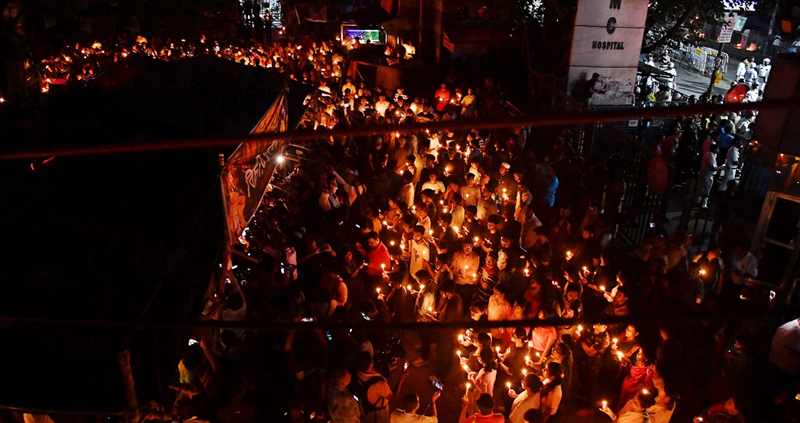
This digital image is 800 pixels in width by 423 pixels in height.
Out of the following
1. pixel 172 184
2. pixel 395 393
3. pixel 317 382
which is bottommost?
pixel 395 393

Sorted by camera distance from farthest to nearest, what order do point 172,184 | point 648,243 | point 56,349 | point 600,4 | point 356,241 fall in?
1. point 600,4
2. point 356,241
3. point 648,243
4. point 172,184
5. point 56,349

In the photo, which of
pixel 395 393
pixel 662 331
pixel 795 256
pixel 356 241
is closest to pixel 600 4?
pixel 795 256

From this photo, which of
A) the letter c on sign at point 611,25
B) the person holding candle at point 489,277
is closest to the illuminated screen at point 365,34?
the letter c on sign at point 611,25

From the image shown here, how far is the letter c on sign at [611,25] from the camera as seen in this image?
13.0 metres

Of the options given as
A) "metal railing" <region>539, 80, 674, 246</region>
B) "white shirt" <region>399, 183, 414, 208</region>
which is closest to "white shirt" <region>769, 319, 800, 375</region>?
"metal railing" <region>539, 80, 674, 246</region>

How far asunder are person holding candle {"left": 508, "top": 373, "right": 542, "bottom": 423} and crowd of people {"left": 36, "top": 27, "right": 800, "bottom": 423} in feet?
0.05

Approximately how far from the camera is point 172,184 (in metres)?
5.35

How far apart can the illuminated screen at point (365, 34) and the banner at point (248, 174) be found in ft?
54.1

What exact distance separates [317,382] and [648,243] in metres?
4.43

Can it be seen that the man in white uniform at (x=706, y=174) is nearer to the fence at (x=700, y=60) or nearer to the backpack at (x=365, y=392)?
the backpack at (x=365, y=392)

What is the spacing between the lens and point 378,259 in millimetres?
7043

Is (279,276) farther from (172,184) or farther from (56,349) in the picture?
(56,349)

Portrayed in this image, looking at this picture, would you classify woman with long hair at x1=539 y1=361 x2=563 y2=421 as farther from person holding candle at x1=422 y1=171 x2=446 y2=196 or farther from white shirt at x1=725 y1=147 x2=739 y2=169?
white shirt at x1=725 y1=147 x2=739 y2=169

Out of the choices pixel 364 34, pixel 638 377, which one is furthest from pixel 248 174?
pixel 364 34
